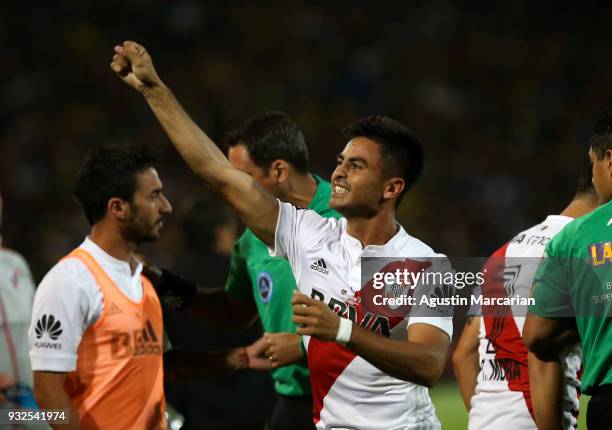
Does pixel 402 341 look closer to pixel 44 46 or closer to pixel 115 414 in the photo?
pixel 115 414

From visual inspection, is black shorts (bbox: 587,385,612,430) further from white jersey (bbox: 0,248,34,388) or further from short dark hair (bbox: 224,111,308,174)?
white jersey (bbox: 0,248,34,388)

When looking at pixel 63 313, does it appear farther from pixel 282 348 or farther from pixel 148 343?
pixel 282 348

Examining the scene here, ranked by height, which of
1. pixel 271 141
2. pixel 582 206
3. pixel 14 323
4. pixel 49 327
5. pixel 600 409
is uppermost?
pixel 271 141

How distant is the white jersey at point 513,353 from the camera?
14.6ft

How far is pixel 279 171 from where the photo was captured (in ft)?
18.1

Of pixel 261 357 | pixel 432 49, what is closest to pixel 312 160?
pixel 432 49

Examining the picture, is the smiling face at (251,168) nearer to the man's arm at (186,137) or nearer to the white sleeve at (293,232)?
the white sleeve at (293,232)

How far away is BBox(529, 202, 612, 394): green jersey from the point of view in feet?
12.0

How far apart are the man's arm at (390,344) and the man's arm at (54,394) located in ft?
3.60

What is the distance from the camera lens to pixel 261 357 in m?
4.68

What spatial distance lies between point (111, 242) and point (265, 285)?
1087mm

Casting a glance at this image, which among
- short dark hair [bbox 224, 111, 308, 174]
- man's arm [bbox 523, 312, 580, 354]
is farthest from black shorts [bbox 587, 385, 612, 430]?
short dark hair [bbox 224, 111, 308, 174]

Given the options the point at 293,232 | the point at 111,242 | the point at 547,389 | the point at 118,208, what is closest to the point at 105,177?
the point at 118,208

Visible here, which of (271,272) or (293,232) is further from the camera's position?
(271,272)
